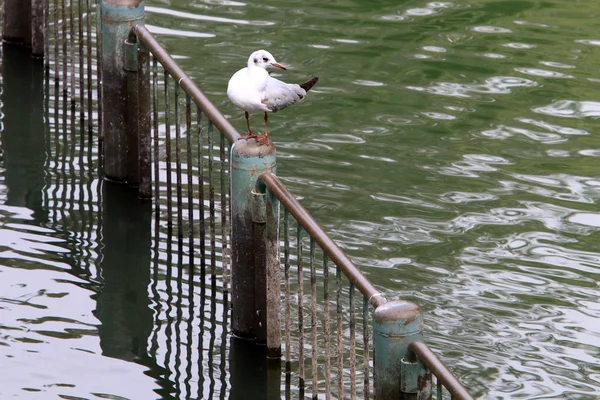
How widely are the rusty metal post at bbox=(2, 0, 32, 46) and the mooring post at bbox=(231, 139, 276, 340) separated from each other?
5.46m

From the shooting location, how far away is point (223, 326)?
344 inches

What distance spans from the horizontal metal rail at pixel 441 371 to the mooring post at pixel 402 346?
0.20ft

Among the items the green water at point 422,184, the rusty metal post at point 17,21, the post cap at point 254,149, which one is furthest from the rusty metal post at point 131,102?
the rusty metal post at point 17,21

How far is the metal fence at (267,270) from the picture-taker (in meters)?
6.54

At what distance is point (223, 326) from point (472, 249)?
2071 mm

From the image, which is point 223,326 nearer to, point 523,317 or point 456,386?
point 523,317

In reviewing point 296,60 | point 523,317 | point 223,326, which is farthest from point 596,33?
point 223,326

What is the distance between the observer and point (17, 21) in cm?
1316

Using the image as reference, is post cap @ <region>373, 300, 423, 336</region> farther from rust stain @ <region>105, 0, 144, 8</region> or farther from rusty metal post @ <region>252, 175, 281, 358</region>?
rust stain @ <region>105, 0, 144, 8</region>

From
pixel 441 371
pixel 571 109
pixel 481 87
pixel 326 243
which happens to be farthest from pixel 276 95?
pixel 481 87

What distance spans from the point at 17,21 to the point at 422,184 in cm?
466

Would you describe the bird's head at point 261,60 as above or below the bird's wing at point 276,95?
above

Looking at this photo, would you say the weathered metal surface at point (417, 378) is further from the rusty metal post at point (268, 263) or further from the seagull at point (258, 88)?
the seagull at point (258, 88)

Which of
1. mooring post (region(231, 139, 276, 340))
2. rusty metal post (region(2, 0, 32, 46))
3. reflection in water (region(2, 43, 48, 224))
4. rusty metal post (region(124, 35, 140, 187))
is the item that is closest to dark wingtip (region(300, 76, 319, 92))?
mooring post (region(231, 139, 276, 340))
